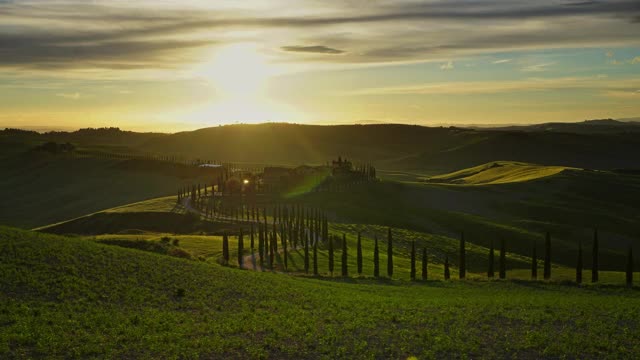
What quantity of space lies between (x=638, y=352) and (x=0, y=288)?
3847 centimetres

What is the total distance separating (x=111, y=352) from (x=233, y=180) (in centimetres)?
12773

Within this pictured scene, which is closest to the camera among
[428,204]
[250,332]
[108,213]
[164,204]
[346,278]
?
[250,332]

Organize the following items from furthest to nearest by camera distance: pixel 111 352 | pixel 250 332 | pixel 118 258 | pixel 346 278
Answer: pixel 346 278 < pixel 118 258 < pixel 250 332 < pixel 111 352

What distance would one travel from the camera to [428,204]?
157500 millimetres

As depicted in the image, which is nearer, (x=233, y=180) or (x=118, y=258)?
(x=118, y=258)

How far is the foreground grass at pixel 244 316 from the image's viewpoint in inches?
1379

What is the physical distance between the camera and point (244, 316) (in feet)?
142

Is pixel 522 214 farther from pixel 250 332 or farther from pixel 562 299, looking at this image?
pixel 250 332

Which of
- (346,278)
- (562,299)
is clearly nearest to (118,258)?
(346,278)

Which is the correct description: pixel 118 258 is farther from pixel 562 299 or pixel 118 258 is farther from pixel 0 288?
pixel 562 299

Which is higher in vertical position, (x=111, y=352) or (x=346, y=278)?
(x=111, y=352)

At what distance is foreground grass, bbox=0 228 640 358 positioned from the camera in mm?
35031

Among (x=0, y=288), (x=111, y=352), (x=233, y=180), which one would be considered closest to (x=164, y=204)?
(x=233, y=180)

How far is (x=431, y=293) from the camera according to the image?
61.0 m
